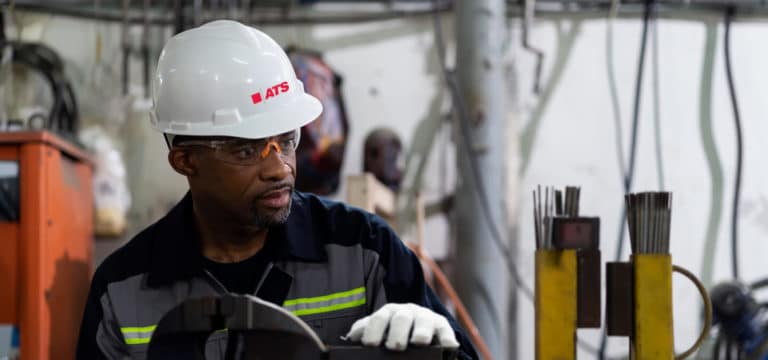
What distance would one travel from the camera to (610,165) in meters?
3.06

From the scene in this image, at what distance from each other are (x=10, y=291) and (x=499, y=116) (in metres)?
1.53

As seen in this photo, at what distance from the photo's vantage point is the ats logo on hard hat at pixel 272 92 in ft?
4.78

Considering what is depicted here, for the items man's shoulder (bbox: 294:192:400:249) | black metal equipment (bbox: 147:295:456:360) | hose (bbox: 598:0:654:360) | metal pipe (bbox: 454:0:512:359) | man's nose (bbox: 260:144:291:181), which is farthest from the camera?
hose (bbox: 598:0:654:360)

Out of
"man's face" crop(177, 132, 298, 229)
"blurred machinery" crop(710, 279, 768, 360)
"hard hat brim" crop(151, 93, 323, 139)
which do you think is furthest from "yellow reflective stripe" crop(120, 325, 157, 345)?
"blurred machinery" crop(710, 279, 768, 360)

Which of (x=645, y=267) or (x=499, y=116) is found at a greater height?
(x=499, y=116)

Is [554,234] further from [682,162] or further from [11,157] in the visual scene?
[682,162]

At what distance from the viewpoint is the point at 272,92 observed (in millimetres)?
1476

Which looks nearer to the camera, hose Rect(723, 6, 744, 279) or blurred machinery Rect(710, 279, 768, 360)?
blurred machinery Rect(710, 279, 768, 360)

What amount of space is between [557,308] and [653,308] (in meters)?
0.12

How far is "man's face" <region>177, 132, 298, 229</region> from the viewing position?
4.68 feet

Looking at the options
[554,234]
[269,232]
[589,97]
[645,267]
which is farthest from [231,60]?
[589,97]

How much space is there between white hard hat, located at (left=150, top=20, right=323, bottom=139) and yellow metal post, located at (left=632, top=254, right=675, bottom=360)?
63 centimetres

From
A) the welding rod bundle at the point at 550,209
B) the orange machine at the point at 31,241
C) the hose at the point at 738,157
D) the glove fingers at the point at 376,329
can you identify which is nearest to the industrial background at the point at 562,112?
the hose at the point at 738,157

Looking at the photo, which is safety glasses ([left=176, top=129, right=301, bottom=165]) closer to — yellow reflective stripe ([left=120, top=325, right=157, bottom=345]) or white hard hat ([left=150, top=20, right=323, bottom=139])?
white hard hat ([left=150, top=20, right=323, bottom=139])
